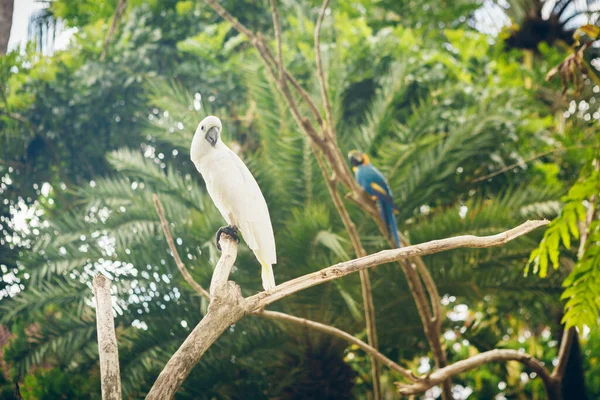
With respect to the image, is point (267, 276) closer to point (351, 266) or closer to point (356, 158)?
point (351, 266)

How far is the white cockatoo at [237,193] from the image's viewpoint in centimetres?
267

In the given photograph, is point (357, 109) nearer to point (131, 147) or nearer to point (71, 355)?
point (131, 147)

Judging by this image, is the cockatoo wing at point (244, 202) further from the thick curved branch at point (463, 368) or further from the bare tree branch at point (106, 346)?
the thick curved branch at point (463, 368)

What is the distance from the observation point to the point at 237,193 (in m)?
2.69

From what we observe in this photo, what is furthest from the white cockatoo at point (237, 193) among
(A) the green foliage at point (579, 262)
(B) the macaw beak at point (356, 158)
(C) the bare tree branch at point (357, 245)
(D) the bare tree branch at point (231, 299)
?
(B) the macaw beak at point (356, 158)

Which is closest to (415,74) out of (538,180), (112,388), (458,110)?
(458,110)

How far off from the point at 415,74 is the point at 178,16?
2360mm

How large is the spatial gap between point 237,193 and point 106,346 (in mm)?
1051

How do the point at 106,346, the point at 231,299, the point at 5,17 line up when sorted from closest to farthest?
the point at 106,346
the point at 231,299
the point at 5,17

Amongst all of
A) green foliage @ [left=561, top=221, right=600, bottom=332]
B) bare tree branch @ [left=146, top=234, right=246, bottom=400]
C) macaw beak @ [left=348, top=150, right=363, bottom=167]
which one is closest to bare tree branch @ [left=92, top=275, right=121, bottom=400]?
bare tree branch @ [left=146, top=234, right=246, bottom=400]

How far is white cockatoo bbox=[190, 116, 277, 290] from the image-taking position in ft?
8.75

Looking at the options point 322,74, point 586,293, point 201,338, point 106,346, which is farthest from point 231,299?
point 586,293

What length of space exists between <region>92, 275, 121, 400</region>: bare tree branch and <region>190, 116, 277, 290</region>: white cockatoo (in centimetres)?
85

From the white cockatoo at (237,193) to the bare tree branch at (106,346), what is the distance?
853mm
